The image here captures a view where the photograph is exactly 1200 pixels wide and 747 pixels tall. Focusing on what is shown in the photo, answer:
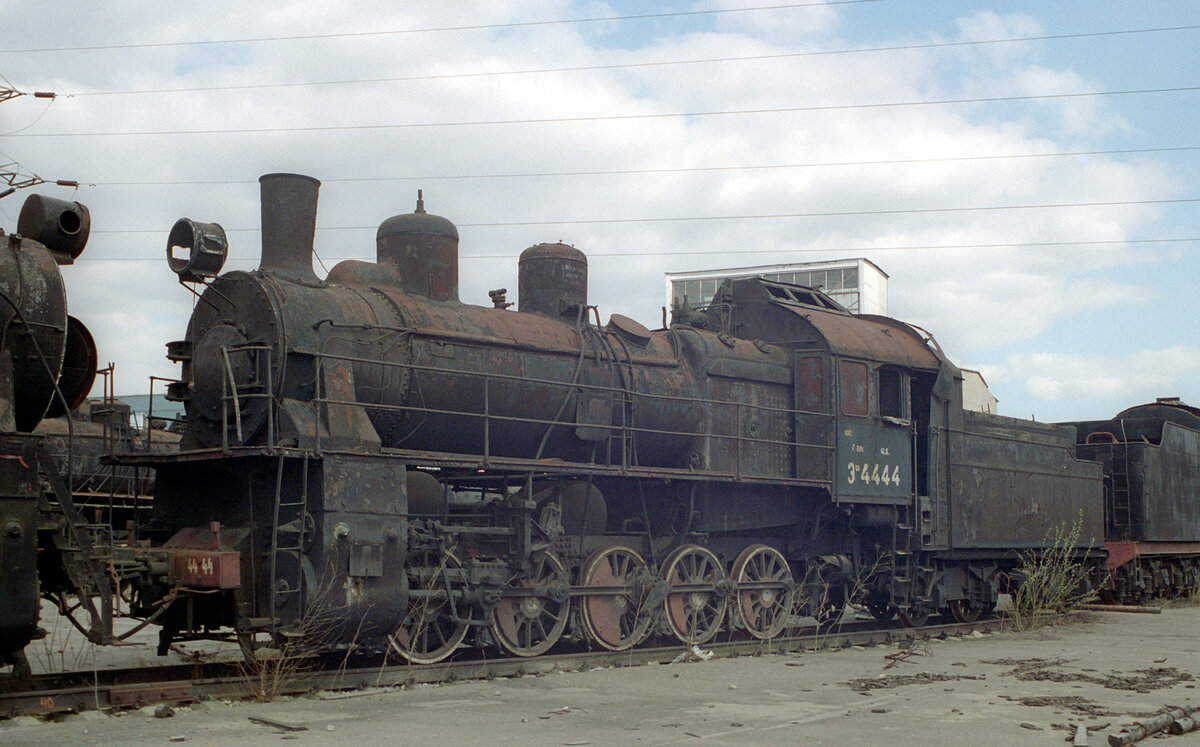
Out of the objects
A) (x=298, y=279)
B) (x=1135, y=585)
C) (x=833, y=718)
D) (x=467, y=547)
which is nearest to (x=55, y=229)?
(x=298, y=279)

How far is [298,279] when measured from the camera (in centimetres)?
1144

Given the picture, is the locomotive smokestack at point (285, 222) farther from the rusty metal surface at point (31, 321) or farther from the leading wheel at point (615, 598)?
the leading wheel at point (615, 598)

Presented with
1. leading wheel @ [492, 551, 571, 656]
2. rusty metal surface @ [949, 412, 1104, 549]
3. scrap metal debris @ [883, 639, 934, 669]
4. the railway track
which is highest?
rusty metal surface @ [949, 412, 1104, 549]

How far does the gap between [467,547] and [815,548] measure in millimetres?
5868

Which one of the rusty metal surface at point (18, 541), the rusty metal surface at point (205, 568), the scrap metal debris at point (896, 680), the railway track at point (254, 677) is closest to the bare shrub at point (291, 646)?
the railway track at point (254, 677)

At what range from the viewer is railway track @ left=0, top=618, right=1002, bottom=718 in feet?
28.9

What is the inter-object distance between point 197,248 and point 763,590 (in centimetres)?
825

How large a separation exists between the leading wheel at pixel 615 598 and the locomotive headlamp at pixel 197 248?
17.0ft

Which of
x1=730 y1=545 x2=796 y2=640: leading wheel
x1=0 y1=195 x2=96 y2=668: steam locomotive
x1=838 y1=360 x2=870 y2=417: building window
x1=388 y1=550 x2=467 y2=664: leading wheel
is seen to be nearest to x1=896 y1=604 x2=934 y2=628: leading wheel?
x1=730 y1=545 x2=796 y2=640: leading wheel

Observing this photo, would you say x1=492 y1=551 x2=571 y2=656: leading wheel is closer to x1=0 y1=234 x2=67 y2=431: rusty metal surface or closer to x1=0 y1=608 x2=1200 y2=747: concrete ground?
x1=0 y1=608 x2=1200 y2=747: concrete ground

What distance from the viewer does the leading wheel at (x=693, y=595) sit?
1370 centimetres

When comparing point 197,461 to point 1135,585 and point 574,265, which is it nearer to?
point 574,265

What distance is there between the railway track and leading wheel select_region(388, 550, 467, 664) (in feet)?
0.49

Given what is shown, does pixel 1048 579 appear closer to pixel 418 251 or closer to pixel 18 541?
pixel 418 251
